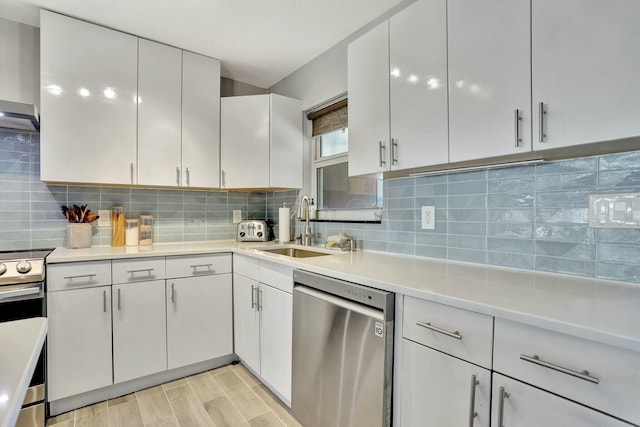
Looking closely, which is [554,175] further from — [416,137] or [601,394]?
[601,394]

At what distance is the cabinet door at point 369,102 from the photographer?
5.39 feet

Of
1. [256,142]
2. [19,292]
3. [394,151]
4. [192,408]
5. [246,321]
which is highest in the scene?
[256,142]

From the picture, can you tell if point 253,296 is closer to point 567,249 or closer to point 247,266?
point 247,266

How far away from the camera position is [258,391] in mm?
2084

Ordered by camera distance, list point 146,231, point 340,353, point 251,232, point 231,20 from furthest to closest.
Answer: point 251,232
point 146,231
point 231,20
point 340,353

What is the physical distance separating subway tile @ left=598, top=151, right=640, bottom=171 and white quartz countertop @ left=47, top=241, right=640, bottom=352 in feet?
1.39

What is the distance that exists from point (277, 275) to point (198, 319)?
0.82m

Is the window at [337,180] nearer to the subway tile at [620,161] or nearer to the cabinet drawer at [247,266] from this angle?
the cabinet drawer at [247,266]

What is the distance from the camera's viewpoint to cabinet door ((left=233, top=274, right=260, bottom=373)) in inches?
83.5

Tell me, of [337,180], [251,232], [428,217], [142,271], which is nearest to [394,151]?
[428,217]

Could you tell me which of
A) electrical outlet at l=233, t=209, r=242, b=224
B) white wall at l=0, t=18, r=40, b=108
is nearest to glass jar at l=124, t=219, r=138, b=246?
electrical outlet at l=233, t=209, r=242, b=224

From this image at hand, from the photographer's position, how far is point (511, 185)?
1.44 metres

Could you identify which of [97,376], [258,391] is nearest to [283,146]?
[258,391]

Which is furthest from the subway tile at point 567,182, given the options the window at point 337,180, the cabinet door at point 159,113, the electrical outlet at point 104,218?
the electrical outlet at point 104,218
